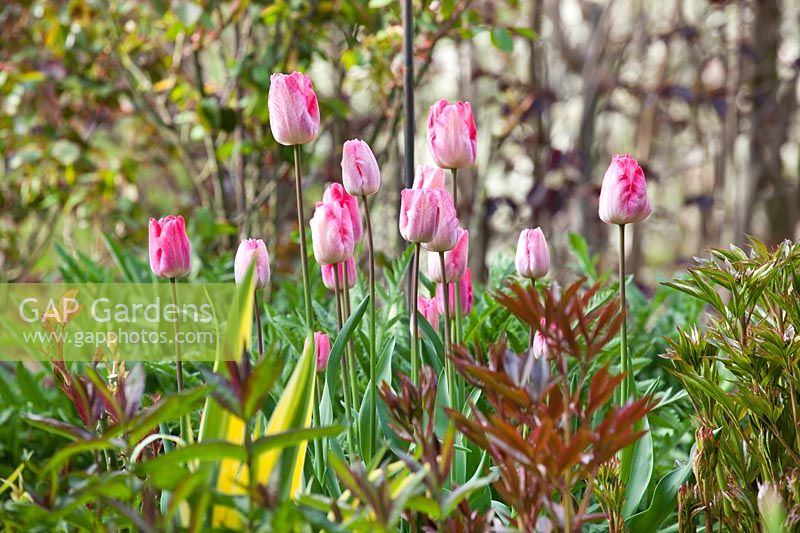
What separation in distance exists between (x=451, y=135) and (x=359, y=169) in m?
0.12

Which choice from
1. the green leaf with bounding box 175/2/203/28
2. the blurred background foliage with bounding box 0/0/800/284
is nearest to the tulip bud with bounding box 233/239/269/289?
the blurred background foliage with bounding box 0/0/800/284

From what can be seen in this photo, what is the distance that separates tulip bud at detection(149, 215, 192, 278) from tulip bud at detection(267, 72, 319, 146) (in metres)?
0.16

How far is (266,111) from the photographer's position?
2117 millimetres

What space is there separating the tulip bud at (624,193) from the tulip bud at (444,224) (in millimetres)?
175

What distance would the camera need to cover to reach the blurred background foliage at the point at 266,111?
7.32 feet

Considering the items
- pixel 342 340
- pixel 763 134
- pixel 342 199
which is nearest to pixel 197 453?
pixel 342 340

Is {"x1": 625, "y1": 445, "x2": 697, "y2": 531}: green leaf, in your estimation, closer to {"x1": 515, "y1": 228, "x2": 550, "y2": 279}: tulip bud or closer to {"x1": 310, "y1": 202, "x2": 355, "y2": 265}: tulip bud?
{"x1": 515, "y1": 228, "x2": 550, "y2": 279}: tulip bud

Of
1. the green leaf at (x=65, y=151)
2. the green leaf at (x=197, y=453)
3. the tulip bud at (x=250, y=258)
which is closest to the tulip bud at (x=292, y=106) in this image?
the tulip bud at (x=250, y=258)

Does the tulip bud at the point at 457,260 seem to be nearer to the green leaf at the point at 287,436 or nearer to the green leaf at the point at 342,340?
the green leaf at the point at 342,340

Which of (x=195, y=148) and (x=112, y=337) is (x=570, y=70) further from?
(x=112, y=337)

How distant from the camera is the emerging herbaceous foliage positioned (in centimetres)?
63

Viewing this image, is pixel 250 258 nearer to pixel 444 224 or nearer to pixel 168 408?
pixel 444 224

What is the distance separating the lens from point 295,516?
60 cm

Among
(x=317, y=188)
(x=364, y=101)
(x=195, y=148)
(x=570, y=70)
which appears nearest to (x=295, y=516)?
(x=317, y=188)
